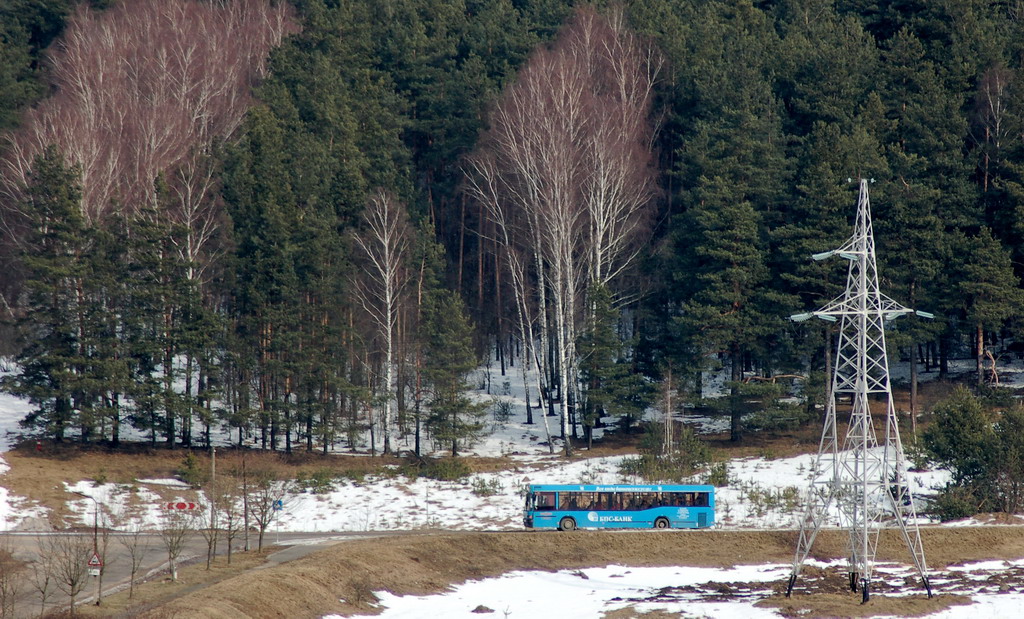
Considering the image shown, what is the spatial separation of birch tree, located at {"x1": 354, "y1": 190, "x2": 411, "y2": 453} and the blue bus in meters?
13.5

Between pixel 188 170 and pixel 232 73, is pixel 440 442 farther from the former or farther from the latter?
pixel 232 73

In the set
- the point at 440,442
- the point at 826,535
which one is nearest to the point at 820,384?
the point at 826,535

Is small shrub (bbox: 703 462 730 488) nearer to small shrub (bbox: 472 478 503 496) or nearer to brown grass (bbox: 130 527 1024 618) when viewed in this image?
brown grass (bbox: 130 527 1024 618)

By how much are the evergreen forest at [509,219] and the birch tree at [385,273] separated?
238 mm

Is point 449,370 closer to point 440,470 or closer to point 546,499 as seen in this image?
point 440,470

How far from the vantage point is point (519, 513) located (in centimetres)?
4475

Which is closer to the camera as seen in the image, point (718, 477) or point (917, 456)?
point (917, 456)

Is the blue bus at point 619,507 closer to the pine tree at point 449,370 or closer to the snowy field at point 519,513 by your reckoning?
the snowy field at point 519,513

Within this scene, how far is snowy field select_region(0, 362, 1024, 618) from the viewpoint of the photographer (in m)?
31.7

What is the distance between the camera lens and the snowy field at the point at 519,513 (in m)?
31.7

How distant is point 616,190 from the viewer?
186 feet

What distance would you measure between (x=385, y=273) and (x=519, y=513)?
15595mm

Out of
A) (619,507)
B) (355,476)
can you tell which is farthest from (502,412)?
(619,507)

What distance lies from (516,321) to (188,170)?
22080mm
